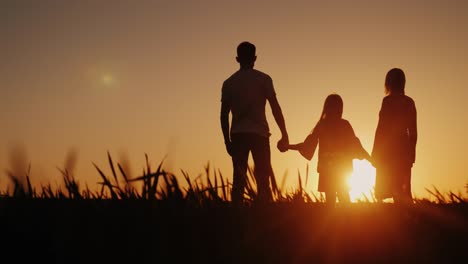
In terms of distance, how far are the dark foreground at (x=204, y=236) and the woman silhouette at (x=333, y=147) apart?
4.29 metres

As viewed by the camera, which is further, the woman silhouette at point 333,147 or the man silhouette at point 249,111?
the woman silhouette at point 333,147

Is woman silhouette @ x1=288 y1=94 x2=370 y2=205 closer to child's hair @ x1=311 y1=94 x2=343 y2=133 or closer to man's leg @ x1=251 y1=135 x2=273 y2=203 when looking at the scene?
child's hair @ x1=311 y1=94 x2=343 y2=133

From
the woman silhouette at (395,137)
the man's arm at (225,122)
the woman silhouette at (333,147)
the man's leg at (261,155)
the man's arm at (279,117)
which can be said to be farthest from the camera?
the woman silhouette at (395,137)

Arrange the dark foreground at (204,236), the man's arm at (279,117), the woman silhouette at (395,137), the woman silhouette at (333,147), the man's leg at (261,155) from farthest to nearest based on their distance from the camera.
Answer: the woman silhouette at (395,137) < the woman silhouette at (333,147) < the man's arm at (279,117) < the man's leg at (261,155) < the dark foreground at (204,236)

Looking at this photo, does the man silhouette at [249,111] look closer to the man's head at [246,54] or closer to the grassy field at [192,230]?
the man's head at [246,54]

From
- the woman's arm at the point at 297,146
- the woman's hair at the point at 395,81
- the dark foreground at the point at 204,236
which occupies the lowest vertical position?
the dark foreground at the point at 204,236

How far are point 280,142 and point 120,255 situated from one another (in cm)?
515

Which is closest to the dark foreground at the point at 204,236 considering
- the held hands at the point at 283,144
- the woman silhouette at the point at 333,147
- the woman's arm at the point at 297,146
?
the held hands at the point at 283,144

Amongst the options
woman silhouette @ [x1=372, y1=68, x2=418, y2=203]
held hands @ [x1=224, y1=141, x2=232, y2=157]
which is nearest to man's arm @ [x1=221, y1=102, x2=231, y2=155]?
held hands @ [x1=224, y1=141, x2=232, y2=157]

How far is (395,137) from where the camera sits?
941cm

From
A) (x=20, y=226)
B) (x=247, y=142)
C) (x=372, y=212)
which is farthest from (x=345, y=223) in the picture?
(x=247, y=142)

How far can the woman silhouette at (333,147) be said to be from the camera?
9.13 m

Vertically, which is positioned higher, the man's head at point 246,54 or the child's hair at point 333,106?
the man's head at point 246,54

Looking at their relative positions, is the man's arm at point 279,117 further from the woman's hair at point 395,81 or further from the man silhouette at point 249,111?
the woman's hair at point 395,81
